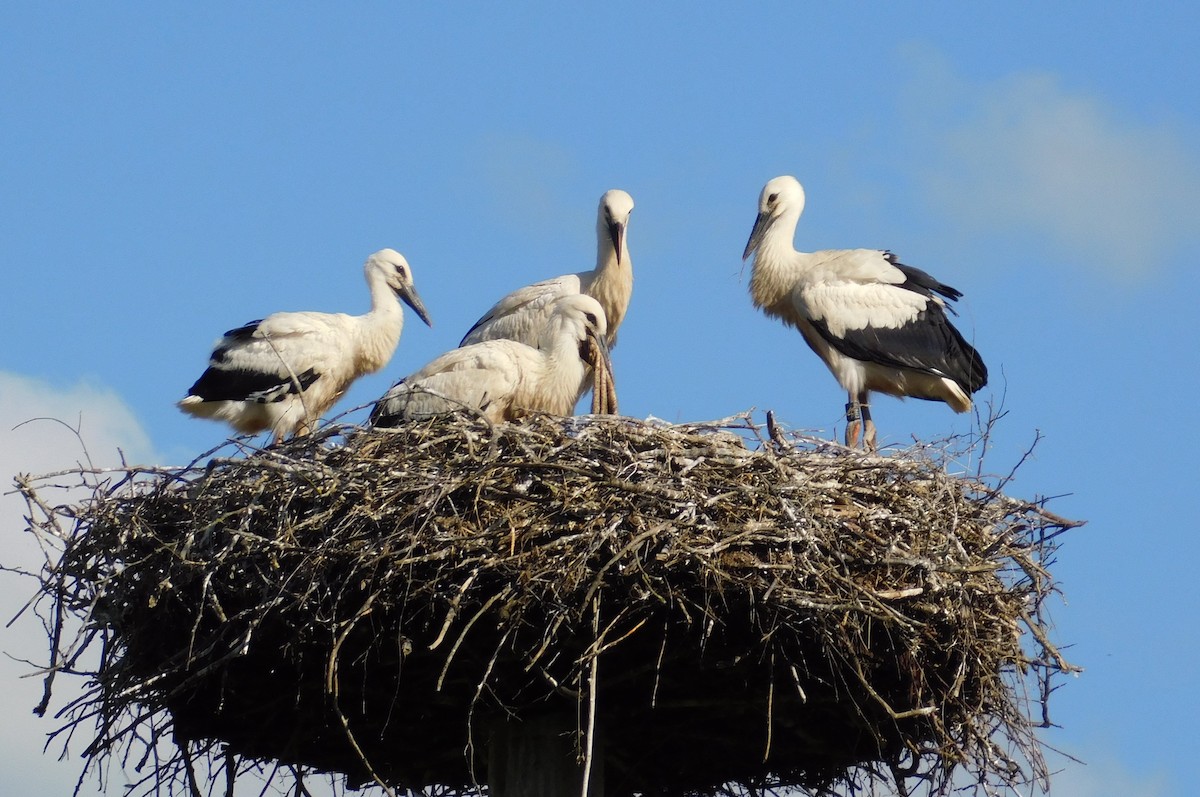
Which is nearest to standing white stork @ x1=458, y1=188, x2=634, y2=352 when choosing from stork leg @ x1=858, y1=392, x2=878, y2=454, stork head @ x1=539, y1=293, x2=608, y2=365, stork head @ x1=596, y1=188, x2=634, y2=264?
stork head @ x1=596, y1=188, x2=634, y2=264

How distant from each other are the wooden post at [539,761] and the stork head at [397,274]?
14.3 feet

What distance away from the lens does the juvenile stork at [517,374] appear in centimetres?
834

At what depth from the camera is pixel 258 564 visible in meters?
6.21

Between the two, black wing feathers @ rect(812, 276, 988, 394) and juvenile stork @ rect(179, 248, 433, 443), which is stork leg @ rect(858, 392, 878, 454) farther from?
juvenile stork @ rect(179, 248, 433, 443)

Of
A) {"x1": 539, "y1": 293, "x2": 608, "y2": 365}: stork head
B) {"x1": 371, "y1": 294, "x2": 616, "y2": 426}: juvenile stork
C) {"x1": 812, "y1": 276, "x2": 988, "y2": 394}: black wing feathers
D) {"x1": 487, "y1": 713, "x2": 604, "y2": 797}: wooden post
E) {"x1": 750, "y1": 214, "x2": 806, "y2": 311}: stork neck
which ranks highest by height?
{"x1": 750, "y1": 214, "x2": 806, "y2": 311}: stork neck

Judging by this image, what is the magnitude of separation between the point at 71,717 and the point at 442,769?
135 centimetres

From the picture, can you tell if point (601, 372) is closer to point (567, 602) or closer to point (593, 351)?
point (593, 351)

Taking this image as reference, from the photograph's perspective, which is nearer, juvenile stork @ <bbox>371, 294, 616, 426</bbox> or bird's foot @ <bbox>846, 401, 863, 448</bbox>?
juvenile stork @ <bbox>371, 294, 616, 426</bbox>

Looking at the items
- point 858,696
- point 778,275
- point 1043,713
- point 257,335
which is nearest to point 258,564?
point 858,696

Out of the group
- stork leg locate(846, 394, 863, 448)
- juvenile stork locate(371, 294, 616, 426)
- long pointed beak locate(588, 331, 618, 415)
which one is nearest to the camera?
juvenile stork locate(371, 294, 616, 426)

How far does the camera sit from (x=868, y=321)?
9.91m

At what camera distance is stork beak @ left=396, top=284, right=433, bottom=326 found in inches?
418

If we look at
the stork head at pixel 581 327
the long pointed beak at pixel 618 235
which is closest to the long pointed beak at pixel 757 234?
the long pointed beak at pixel 618 235

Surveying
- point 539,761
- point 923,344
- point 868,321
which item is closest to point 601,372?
point 868,321
